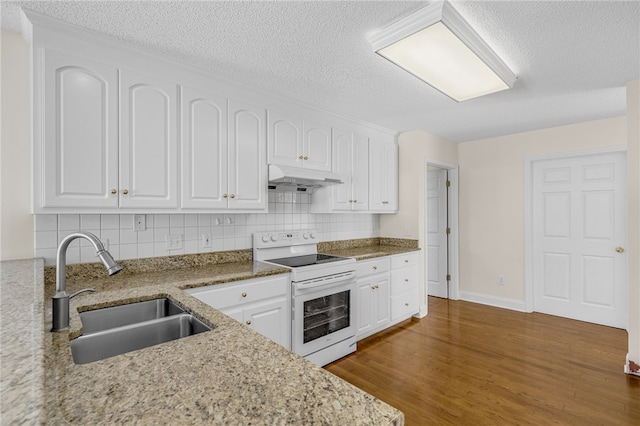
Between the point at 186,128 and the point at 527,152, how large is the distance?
411 centimetres

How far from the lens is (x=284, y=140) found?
2840mm

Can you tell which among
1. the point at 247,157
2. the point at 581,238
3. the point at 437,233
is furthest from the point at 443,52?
the point at 437,233

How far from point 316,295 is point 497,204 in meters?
3.13

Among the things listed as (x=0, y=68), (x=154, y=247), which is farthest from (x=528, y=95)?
(x=0, y=68)

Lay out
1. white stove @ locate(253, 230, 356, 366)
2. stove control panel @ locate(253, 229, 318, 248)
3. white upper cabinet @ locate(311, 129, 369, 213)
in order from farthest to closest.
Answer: white upper cabinet @ locate(311, 129, 369, 213) < stove control panel @ locate(253, 229, 318, 248) < white stove @ locate(253, 230, 356, 366)

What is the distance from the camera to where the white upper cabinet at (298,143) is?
9.09 ft

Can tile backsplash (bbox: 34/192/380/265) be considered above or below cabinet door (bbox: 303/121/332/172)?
below

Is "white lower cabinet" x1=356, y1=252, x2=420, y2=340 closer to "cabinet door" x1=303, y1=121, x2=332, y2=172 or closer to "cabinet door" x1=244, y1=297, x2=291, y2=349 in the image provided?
"cabinet door" x1=244, y1=297, x2=291, y2=349

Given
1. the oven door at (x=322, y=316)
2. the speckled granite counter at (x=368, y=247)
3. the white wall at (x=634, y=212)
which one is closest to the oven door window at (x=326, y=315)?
the oven door at (x=322, y=316)

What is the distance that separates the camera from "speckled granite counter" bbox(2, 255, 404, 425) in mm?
620

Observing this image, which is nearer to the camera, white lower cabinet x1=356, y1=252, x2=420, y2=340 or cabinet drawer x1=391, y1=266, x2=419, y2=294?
white lower cabinet x1=356, y1=252, x2=420, y2=340

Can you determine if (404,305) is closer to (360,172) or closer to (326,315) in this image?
(326,315)

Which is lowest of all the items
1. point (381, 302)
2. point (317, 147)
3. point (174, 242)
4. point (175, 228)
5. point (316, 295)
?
point (381, 302)

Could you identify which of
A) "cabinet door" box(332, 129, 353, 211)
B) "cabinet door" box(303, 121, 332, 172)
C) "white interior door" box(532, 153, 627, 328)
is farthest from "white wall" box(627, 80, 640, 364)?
"cabinet door" box(303, 121, 332, 172)
